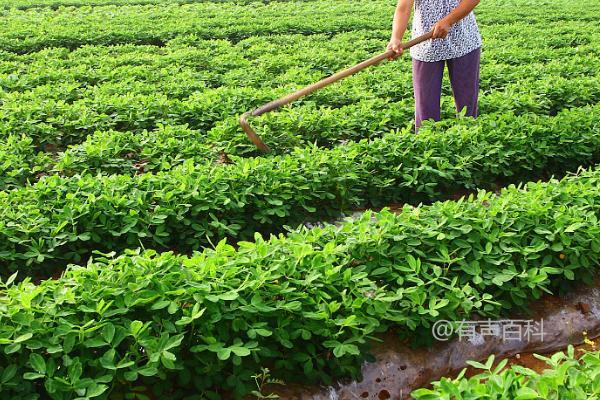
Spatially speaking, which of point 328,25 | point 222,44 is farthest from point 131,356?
point 328,25

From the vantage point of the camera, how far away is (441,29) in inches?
206

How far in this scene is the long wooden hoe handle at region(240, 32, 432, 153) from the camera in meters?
5.16

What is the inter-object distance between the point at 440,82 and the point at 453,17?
0.64 m

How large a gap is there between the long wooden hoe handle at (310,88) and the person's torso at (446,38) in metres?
0.21

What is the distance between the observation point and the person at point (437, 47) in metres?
5.40

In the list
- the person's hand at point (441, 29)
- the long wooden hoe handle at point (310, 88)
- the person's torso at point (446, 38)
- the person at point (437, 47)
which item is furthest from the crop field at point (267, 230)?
the person's hand at point (441, 29)

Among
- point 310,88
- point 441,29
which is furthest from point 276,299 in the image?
point 441,29

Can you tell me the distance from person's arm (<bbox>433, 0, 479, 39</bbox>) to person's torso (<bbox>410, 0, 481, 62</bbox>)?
20 centimetres

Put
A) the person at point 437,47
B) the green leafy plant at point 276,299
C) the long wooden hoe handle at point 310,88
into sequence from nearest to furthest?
the green leafy plant at point 276,299
the long wooden hoe handle at point 310,88
the person at point 437,47

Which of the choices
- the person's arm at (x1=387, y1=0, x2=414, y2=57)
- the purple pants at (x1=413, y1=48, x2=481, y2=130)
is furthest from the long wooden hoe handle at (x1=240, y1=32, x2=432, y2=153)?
the purple pants at (x1=413, y1=48, x2=481, y2=130)

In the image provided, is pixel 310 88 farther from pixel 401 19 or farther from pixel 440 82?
pixel 440 82

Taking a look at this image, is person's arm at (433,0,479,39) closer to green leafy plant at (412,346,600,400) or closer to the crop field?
the crop field
